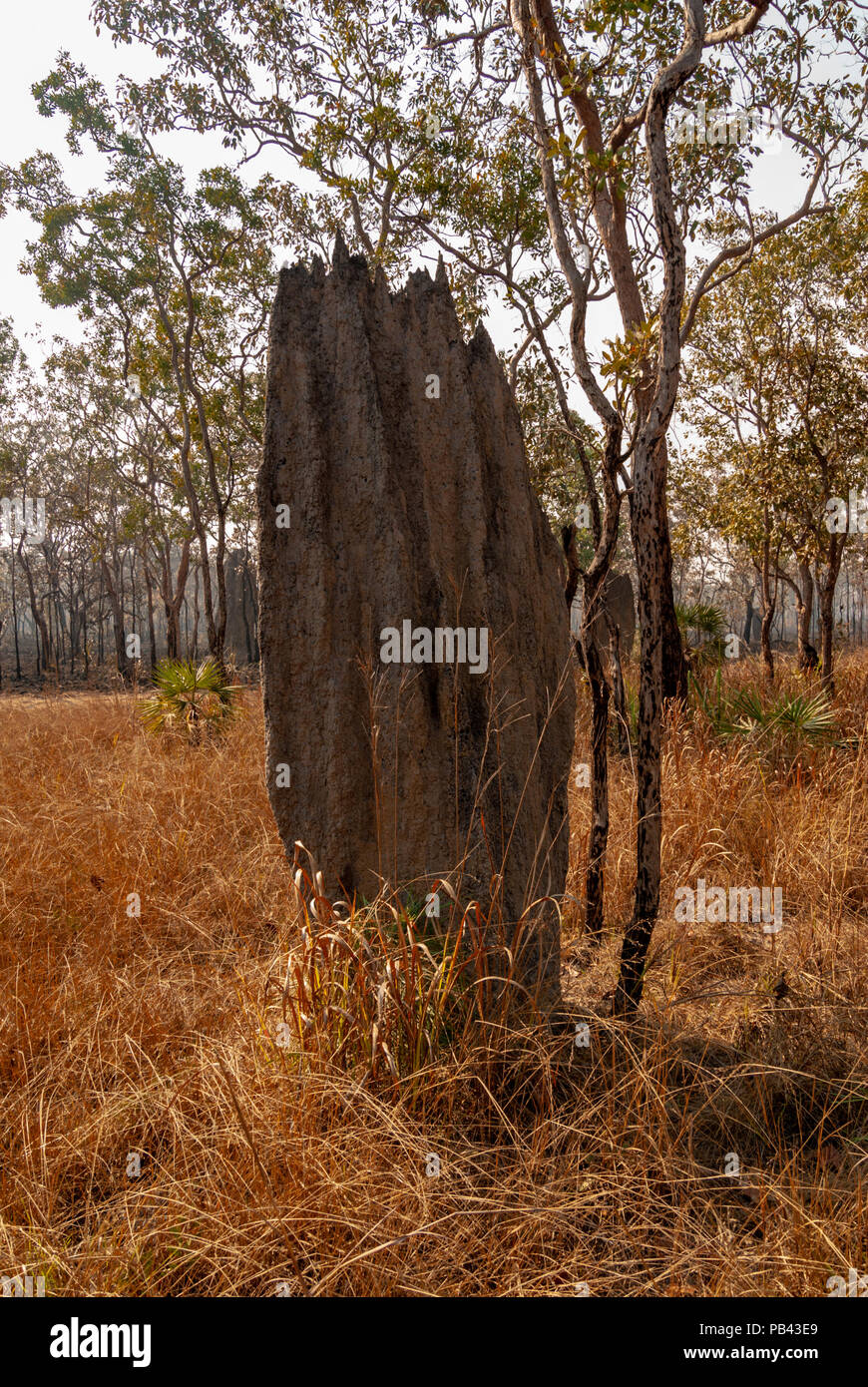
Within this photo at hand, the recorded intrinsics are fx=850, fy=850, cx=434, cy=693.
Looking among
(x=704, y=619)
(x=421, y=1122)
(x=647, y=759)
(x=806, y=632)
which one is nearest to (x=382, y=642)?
(x=647, y=759)

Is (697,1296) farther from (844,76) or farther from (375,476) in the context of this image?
Answer: (844,76)

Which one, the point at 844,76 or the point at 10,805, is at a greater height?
the point at 844,76

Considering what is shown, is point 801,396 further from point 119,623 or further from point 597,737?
point 119,623

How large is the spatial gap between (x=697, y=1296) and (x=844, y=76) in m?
10.4

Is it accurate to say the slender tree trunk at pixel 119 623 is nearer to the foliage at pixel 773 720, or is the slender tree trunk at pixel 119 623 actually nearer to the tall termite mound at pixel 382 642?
the foliage at pixel 773 720

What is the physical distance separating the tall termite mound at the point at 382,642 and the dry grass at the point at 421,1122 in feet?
1.83

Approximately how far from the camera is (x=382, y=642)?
3.09 metres

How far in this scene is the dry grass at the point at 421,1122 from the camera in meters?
2.00

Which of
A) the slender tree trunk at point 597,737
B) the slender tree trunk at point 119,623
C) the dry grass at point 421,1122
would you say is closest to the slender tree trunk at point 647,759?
the dry grass at point 421,1122

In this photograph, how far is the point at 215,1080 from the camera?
2.54 meters

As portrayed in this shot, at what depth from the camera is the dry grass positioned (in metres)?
2.00

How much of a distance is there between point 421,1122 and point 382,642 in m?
1.56

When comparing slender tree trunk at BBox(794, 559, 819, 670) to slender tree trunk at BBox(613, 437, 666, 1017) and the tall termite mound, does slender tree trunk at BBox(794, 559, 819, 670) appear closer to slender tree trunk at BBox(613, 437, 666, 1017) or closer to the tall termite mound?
slender tree trunk at BBox(613, 437, 666, 1017)
